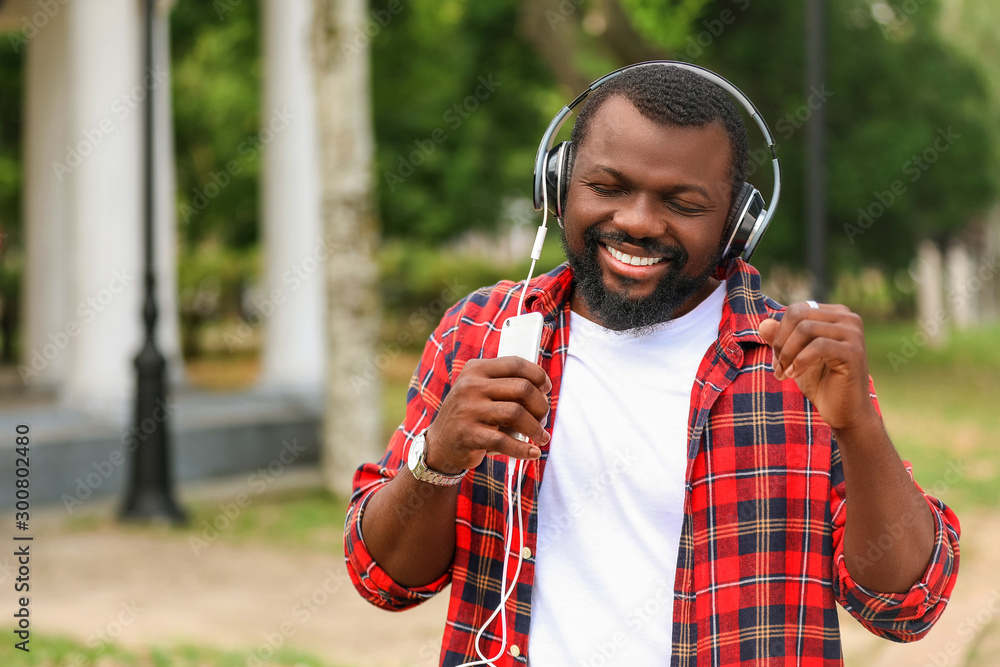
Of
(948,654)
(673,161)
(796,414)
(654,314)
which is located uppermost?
(673,161)

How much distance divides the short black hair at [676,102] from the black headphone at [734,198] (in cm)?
2

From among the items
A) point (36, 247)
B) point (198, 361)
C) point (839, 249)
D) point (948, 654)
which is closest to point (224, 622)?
point (948, 654)

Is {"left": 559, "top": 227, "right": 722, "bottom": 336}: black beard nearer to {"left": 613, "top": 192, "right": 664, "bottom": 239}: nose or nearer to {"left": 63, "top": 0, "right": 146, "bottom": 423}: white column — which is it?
{"left": 613, "top": 192, "right": 664, "bottom": 239}: nose

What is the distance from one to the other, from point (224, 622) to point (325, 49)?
477cm

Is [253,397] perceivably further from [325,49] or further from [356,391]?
[325,49]

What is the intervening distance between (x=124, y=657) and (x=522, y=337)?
421cm

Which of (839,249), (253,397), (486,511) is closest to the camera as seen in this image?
(486,511)

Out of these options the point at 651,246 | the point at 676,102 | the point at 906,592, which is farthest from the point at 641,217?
the point at 906,592

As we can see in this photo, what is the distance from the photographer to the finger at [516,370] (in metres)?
1.65

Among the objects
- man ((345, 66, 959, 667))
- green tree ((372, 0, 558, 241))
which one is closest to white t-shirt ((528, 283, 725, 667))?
man ((345, 66, 959, 667))

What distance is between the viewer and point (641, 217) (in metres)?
1.85

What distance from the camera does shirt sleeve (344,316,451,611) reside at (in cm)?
194

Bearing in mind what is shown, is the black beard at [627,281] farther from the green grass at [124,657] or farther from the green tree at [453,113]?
the green tree at [453,113]

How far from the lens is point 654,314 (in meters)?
1.92
